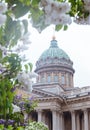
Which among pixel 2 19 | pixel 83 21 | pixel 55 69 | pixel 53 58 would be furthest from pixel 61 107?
pixel 2 19

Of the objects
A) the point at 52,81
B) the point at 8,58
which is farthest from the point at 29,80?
the point at 52,81

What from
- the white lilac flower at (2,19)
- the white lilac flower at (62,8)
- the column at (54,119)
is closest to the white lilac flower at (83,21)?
the white lilac flower at (62,8)

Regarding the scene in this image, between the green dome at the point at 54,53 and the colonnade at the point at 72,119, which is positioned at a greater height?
the green dome at the point at 54,53

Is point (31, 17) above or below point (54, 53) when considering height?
below

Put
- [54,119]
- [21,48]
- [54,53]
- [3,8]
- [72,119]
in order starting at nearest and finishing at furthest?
[3,8], [21,48], [54,119], [72,119], [54,53]

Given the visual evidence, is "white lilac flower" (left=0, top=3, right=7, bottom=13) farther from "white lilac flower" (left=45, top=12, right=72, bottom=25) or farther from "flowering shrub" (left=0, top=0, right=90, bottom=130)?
"white lilac flower" (left=45, top=12, right=72, bottom=25)

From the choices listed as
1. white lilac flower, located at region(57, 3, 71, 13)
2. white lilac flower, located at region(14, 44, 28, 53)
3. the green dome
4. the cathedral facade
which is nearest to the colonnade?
the cathedral facade

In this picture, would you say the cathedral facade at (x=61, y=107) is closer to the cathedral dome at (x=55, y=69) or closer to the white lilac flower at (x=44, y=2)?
the cathedral dome at (x=55, y=69)

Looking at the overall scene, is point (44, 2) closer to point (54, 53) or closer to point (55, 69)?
point (55, 69)

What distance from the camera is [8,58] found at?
484 cm

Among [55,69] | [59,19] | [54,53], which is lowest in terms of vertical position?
[59,19]

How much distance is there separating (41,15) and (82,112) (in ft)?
165

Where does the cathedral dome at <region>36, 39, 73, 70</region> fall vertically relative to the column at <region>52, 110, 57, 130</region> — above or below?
above

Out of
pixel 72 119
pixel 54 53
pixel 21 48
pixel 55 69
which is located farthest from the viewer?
pixel 54 53
